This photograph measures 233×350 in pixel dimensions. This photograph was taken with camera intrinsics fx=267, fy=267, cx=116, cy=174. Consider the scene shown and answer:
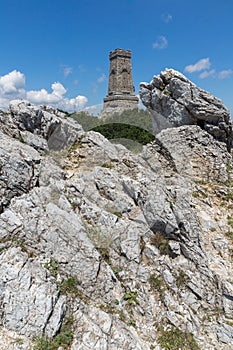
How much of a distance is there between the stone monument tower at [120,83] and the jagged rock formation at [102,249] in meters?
57.4

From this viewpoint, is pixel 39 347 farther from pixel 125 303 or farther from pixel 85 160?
pixel 85 160

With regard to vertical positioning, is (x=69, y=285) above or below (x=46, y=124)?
below

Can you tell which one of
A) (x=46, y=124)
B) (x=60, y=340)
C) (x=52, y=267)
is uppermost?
(x=46, y=124)

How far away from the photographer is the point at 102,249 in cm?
994

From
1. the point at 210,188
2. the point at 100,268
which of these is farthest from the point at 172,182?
the point at 100,268

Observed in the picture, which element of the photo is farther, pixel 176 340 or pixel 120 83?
Result: pixel 120 83

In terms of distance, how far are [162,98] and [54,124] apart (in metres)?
8.21

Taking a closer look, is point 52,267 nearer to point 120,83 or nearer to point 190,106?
point 190,106

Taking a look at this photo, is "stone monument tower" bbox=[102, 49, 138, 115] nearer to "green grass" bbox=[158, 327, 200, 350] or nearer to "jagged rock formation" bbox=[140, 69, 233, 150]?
"jagged rock formation" bbox=[140, 69, 233, 150]

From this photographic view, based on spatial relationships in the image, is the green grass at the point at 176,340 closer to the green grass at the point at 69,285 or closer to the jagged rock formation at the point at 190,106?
the green grass at the point at 69,285

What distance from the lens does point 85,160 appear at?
14.0m

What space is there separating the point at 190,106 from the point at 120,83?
54.7 m

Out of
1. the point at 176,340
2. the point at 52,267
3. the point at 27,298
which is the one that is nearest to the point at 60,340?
the point at 27,298

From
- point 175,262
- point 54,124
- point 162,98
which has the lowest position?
point 175,262
